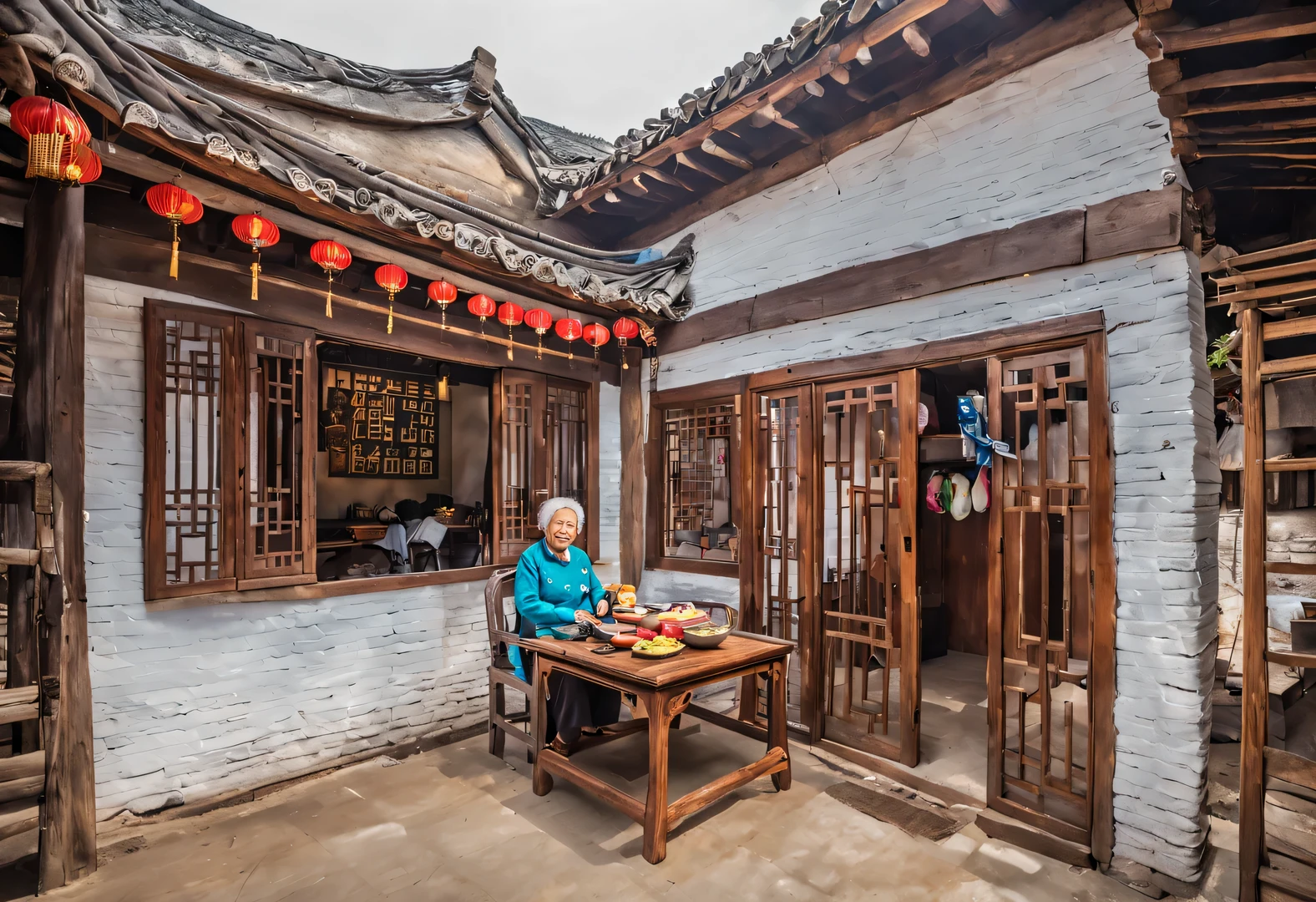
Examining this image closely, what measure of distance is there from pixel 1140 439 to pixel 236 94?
20.9ft

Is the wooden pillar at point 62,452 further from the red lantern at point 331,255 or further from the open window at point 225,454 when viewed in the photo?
the red lantern at point 331,255

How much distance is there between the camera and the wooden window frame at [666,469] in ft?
16.2

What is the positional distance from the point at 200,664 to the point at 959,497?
524 cm

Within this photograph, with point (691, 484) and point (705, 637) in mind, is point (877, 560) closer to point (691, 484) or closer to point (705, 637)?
point (705, 637)

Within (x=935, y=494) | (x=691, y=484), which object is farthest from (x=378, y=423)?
(x=935, y=494)

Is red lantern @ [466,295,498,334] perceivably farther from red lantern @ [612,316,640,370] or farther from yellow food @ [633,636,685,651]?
yellow food @ [633,636,685,651]

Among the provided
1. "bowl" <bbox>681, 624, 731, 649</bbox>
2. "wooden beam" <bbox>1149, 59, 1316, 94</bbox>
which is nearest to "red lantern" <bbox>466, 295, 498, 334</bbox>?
"bowl" <bbox>681, 624, 731, 649</bbox>

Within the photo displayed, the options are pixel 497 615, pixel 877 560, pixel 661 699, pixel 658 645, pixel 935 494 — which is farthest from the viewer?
pixel 935 494

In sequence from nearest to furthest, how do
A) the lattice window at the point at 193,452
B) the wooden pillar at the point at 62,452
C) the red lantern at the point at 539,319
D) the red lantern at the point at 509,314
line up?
1. the wooden pillar at the point at 62,452
2. the lattice window at the point at 193,452
3. the red lantern at the point at 509,314
4. the red lantern at the point at 539,319

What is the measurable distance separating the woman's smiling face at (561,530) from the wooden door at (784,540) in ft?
4.59

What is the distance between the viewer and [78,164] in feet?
8.41

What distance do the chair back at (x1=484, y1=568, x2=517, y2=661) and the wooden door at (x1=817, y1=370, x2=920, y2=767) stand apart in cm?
214

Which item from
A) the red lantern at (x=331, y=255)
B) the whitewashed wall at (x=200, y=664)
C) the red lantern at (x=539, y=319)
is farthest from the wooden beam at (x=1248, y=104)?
the whitewashed wall at (x=200, y=664)

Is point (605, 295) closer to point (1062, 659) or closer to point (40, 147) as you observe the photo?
point (40, 147)
